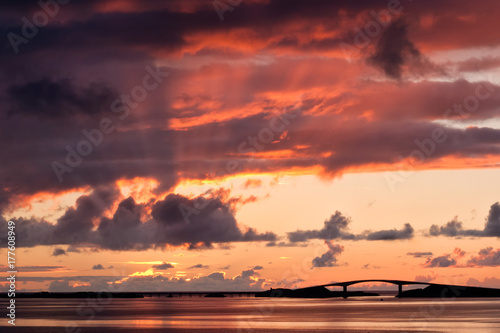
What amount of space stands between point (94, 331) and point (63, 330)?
7.15 m

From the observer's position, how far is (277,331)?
11175cm

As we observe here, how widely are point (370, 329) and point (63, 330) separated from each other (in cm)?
5373

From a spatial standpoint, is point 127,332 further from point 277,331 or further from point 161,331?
point 277,331

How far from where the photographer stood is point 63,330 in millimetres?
114688

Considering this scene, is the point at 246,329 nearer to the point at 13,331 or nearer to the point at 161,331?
the point at 161,331

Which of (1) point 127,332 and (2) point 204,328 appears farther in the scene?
(2) point 204,328

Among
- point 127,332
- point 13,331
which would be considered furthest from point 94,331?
point 13,331

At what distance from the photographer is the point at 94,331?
111250 mm

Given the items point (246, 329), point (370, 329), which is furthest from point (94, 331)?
point (370, 329)

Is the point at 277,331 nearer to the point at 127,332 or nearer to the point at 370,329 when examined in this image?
the point at 370,329

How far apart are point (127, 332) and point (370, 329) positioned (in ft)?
138

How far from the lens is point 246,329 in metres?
115

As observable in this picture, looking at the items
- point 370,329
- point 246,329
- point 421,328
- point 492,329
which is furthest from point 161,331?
point 492,329

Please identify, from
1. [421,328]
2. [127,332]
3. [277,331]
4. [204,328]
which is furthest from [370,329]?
[127,332]
